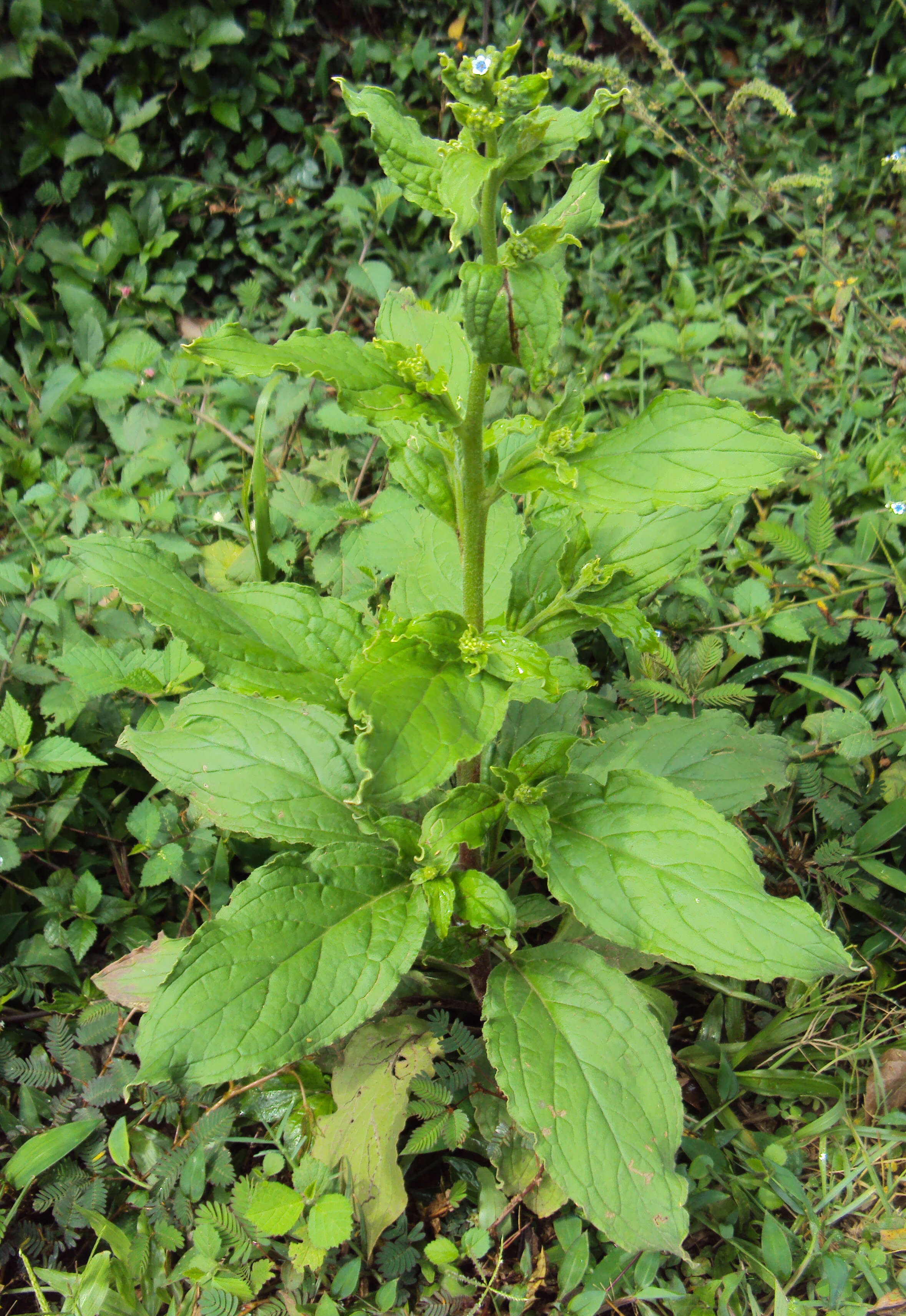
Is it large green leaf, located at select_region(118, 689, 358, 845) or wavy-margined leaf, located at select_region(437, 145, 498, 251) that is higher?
wavy-margined leaf, located at select_region(437, 145, 498, 251)

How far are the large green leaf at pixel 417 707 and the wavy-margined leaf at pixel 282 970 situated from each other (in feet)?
1.89

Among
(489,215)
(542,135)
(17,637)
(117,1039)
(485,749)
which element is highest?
(542,135)

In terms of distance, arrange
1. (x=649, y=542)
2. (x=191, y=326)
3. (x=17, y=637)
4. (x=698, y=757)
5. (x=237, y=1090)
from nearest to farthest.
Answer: (x=649, y=542), (x=237, y=1090), (x=698, y=757), (x=17, y=637), (x=191, y=326)

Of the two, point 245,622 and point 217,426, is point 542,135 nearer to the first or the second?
point 245,622

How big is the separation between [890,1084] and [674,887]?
1071mm

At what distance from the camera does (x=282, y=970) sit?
1.76 metres

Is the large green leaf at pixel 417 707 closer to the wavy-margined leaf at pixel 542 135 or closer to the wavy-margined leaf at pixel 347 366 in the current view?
the wavy-margined leaf at pixel 347 366

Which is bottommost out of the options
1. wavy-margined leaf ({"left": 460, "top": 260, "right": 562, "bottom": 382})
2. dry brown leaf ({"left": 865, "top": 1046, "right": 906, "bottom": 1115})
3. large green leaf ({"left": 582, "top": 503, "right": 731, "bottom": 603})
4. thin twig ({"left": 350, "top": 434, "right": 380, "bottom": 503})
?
dry brown leaf ({"left": 865, "top": 1046, "right": 906, "bottom": 1115})

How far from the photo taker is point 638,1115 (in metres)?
1.83

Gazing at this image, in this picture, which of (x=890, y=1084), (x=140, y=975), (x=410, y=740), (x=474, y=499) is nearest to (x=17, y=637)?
(x=140, y=975)

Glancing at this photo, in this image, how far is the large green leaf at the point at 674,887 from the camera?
67.7 inches

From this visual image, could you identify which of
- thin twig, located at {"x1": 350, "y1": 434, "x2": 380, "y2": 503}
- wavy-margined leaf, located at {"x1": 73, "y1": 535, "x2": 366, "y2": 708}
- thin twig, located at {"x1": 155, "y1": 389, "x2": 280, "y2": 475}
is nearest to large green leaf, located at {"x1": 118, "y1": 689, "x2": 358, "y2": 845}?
wavy-margined leaf, located at {"x1": 73, "y1": 535, "x2": 366, "y2": 708}

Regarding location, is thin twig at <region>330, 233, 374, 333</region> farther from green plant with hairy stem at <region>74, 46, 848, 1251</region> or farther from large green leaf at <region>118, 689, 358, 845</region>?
large green leaf at <region>118, 689, 358, 845</region>

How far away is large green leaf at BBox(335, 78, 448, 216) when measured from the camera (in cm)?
153
